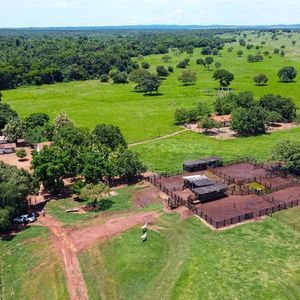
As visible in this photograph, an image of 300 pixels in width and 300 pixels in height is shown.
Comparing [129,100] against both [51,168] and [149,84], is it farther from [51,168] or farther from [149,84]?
[51,168]

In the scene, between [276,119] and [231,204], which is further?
[276,119]

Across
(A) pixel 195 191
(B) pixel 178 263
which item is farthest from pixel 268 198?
(B) pixel 178 263

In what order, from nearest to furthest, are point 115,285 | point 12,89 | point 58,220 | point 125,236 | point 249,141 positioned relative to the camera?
point 115,285, point 125,236, point 58,220, point 249,141, point 12,89

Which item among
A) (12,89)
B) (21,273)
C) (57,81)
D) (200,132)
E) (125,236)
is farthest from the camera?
(57,81)

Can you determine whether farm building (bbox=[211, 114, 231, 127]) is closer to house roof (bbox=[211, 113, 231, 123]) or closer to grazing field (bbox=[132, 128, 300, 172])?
house roof (bbox=[211, 113, 231, 123])

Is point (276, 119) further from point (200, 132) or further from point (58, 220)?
point (58, 220)

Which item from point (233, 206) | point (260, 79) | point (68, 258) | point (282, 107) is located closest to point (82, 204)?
point (68, 258)
